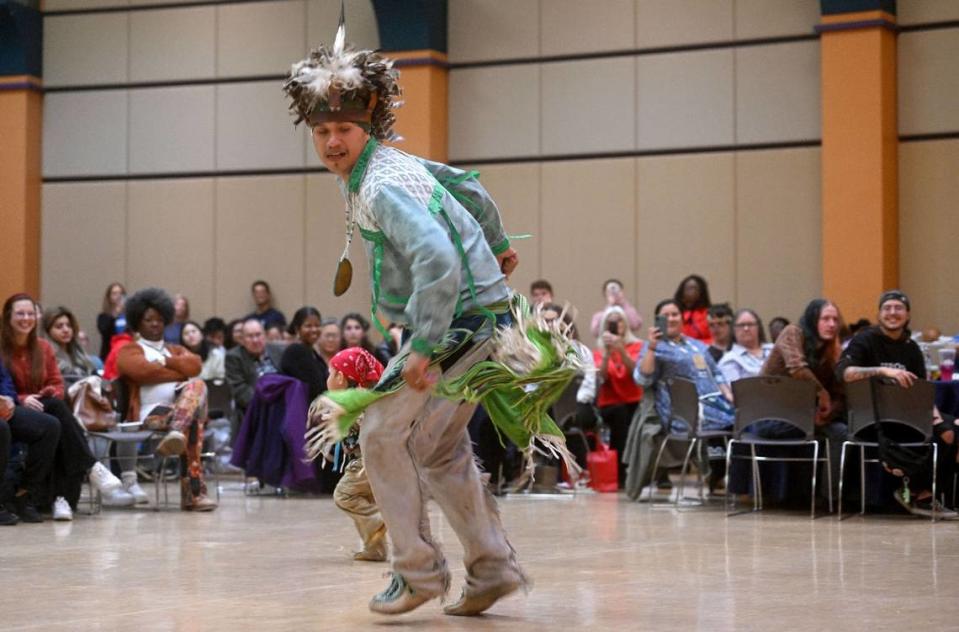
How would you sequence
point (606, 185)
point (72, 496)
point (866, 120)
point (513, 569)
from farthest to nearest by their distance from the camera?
point (606, 185)
point (866, 120)
point (72, 496)
point (513, 569)

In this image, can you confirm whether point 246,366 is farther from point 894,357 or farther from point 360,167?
point 360,167

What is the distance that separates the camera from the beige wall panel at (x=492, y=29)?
13.1 metres

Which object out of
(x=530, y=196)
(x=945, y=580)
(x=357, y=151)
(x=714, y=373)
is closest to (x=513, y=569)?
(x=357, y=151)

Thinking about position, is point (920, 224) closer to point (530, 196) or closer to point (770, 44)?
point (770, 44)

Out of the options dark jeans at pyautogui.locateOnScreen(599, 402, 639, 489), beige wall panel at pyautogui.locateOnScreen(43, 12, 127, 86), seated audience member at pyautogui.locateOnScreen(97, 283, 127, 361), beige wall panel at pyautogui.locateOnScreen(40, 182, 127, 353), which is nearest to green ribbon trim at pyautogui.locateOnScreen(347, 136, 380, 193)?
dark jeans at pyautogui.locateOnScreen(599, 402, 639, 489)

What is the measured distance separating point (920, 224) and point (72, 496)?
23.7ft

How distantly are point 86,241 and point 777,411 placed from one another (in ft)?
28.0

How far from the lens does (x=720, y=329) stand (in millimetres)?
10375

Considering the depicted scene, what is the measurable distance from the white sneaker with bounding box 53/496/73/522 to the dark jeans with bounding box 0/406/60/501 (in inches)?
5.1

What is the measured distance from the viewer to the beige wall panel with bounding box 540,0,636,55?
42.1ft

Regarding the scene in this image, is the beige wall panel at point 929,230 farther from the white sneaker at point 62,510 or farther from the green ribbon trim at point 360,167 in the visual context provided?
the green ribbon trim at point 360,167

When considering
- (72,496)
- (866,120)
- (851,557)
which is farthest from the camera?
(866,120)

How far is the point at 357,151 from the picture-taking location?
4.26 m

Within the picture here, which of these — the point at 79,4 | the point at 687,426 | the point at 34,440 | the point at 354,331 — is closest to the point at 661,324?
the point at 687,426
